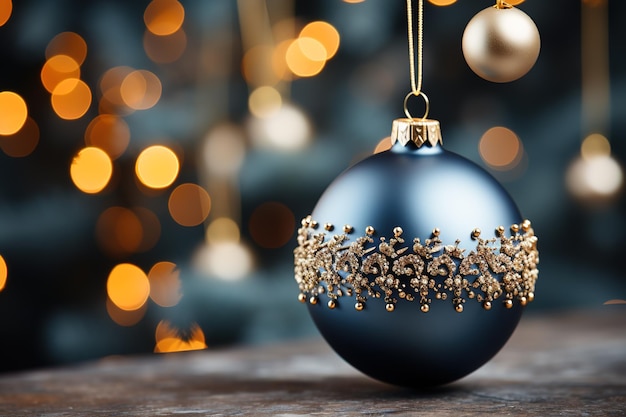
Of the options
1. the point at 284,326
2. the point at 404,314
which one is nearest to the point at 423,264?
the point at 404,314

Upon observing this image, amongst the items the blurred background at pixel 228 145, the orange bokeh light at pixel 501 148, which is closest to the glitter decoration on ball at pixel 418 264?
the blurred background at pixel 228 145

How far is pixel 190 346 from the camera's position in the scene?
1.77 metres

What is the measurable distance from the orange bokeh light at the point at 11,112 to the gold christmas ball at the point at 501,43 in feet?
2.96

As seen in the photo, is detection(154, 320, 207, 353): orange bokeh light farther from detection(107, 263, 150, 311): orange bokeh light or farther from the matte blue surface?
the matte blue surface

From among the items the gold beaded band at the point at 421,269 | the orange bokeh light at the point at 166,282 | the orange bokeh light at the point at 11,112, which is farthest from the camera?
the orange bokeh light at the point at 166,282

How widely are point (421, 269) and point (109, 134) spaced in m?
0.89

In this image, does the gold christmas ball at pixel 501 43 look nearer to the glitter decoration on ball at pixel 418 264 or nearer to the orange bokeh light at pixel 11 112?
the glitter decoration on ball at pixel 418 264

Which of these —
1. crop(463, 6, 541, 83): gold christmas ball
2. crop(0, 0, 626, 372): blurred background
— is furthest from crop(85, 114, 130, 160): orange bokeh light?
crop(463, 6, 541, 83): gold christmas ball

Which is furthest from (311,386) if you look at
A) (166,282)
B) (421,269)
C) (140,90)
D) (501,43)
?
(140,90)

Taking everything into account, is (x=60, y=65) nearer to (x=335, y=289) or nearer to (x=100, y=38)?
(x=100, y=38)

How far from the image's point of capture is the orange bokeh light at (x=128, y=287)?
67.6 inches

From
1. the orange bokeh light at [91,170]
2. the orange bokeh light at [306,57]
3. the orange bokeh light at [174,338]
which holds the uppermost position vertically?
the orange bokeh light at [306,57]

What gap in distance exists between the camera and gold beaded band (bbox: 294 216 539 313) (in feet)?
3.14

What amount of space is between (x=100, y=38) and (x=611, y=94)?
1033 millimetres
